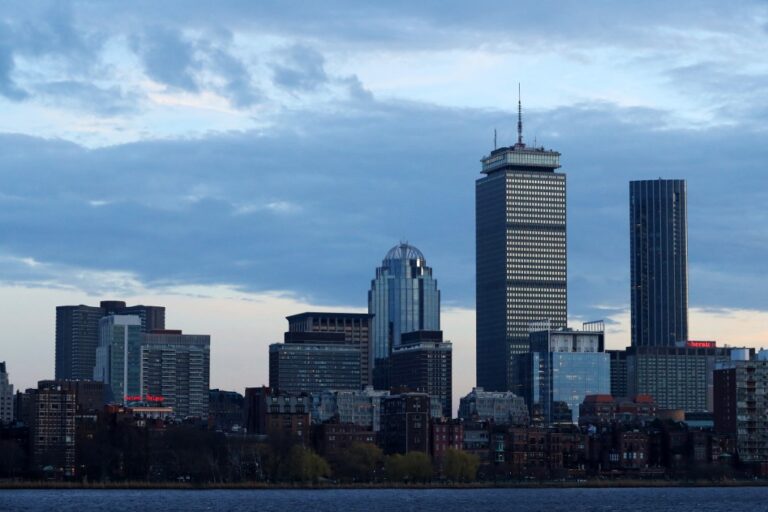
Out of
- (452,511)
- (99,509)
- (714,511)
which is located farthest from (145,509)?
(714,511)

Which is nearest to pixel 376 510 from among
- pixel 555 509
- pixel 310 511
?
pixel 310 511

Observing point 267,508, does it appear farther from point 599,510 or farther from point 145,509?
point 599,510

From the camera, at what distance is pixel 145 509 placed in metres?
184

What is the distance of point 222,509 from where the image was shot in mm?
185500

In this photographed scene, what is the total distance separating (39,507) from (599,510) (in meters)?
60.3

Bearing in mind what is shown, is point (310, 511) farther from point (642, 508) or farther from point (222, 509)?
point (642, 508)

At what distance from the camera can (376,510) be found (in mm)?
183750

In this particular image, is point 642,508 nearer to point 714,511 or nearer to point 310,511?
point 714,511

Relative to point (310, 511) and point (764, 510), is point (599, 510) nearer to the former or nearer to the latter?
point (764, 510)

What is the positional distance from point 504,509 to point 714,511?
2269 cm

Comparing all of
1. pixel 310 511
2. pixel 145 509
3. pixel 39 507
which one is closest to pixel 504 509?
pixel 310 511

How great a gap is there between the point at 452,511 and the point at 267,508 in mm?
20064

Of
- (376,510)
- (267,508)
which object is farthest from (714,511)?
(267,508)

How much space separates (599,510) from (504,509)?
426 inches
